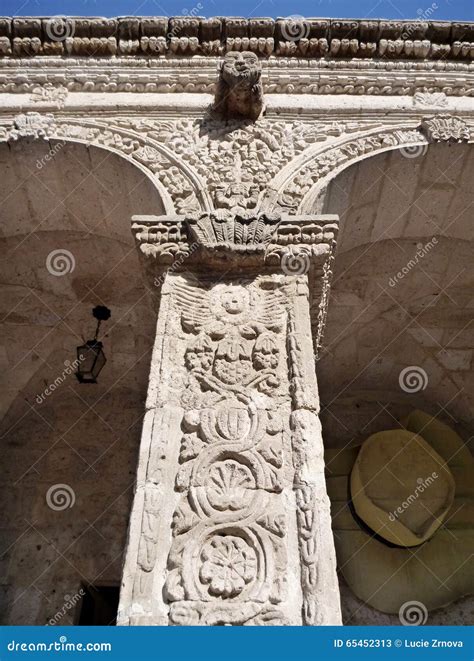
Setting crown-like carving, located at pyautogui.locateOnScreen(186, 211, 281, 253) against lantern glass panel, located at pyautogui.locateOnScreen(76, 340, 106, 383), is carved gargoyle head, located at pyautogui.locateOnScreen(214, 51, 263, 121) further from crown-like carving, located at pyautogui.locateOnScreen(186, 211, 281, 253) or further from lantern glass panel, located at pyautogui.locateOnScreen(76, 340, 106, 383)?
lantern glass panel, located at pyautogui.locateOnScreen(76, 340, 106, 383)

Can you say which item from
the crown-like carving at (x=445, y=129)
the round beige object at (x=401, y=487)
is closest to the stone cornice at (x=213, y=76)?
the crown-like carving at (x=445, y=129)

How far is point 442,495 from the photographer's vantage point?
207 inches

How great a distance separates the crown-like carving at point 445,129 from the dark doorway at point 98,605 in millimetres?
4240

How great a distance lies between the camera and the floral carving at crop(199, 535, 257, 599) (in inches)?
81.8

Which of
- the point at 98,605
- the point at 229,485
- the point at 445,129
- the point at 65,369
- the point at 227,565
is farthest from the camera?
the point at 65,369

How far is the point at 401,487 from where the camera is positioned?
5.31 metres

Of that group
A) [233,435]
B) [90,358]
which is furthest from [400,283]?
[233,435]

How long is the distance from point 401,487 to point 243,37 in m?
4.05

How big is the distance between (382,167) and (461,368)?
2.55m

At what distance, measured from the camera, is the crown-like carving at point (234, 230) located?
10.5ft

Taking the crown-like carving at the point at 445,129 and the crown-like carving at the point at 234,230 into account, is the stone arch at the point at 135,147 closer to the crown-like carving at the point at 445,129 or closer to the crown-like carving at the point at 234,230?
the crown-like carving at the point at 234,230

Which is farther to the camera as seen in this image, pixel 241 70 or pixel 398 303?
pixel 398 303

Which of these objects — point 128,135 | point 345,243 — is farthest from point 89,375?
point 345,243

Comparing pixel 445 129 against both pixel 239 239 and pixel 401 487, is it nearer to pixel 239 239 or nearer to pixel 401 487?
pixel 239 239
